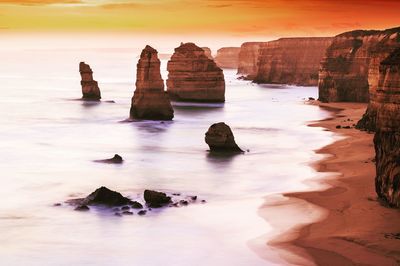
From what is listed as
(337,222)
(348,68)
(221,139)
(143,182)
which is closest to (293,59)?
(348,68)

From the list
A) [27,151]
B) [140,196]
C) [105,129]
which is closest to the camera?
[140,196]

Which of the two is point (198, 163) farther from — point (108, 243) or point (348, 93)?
point (348, 93)

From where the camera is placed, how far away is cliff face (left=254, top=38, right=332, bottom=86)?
184 m

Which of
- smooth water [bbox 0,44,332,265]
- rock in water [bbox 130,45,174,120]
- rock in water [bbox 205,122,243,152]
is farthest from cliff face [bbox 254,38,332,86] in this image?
rock in water [bbox 205,122,243,152]

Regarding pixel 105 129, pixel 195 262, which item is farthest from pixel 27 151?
pixel 195 262

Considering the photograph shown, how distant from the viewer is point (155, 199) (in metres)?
34.1

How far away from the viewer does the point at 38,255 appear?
26891mm

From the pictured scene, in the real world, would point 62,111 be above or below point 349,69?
below

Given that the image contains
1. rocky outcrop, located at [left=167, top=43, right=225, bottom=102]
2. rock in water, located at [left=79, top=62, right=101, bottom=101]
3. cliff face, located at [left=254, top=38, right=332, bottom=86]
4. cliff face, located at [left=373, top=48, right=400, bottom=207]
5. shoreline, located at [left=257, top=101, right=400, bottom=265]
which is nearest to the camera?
shoreline, located at [left=257, top=101, right=400, bottom=265]

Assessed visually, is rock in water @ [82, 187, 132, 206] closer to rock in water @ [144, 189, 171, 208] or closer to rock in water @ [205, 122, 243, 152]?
rock in water @ [144, 189, 171, 208]

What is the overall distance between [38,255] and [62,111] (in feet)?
259

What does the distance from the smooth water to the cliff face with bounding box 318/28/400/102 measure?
59.4ft

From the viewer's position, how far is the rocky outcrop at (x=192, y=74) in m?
106

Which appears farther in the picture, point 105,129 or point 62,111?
point 62,111
